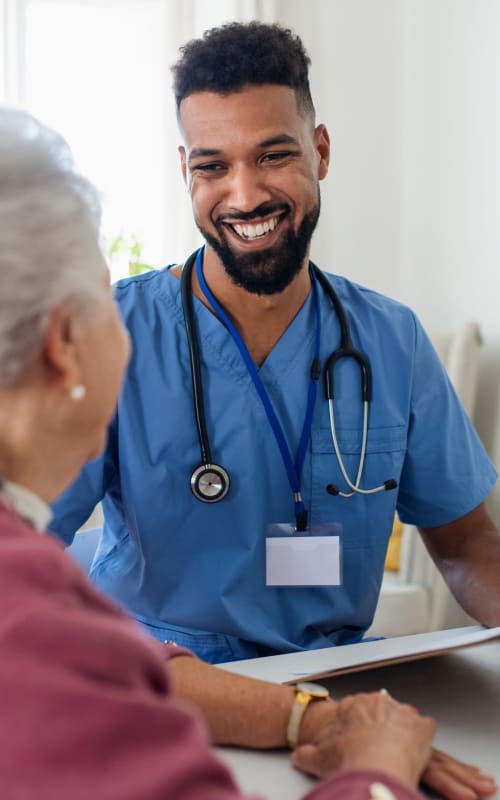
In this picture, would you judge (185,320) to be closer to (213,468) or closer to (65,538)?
(213,468)

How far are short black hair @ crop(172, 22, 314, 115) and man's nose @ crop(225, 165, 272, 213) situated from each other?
129 mm

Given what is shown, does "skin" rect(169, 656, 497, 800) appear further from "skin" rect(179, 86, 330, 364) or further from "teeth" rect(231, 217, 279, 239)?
"teeth" rect(231, 217, 279, 239)

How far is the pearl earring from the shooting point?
2.25 feet

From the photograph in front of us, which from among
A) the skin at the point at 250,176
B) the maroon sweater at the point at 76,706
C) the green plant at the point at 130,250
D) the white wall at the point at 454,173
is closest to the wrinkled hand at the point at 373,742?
the maroon sweater at the point at 76,706

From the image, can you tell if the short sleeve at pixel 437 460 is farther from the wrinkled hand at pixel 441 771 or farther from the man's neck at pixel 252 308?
the wrinkled hand at pixel 441 771

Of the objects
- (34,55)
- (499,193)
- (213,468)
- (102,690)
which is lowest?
(213,468)

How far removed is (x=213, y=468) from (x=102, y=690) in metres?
0.86

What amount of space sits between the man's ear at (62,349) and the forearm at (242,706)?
42 centimetres

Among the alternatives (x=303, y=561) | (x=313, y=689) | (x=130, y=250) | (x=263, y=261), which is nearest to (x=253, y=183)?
(x=263, y=261)

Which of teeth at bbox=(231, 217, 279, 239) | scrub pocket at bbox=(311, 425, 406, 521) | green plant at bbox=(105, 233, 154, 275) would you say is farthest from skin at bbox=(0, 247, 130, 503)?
green plant at bbox=(105, 233, 154, 275)

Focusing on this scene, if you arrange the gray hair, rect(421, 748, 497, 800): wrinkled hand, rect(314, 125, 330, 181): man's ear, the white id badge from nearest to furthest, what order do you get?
the gray hair < rect(421, 748, 497, 800): wrinkled hand < the white id badge < rect(314, 125, 330, 181): man's ear

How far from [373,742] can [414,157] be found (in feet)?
7.32

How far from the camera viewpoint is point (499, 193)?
2430 mm

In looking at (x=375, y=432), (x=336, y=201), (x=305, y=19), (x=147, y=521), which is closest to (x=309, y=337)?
(x=375, y=432)
